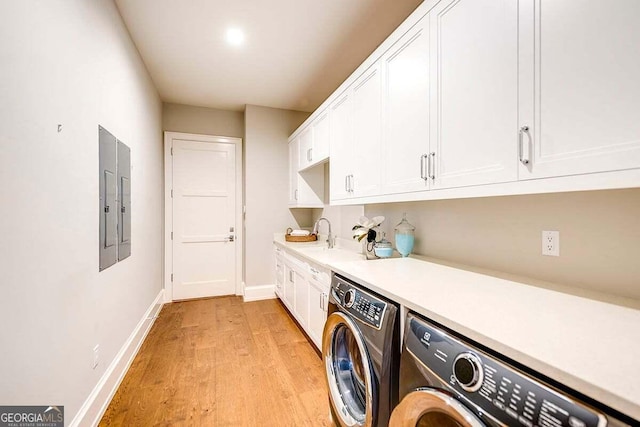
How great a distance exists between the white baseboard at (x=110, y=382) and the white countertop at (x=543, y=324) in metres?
1.67

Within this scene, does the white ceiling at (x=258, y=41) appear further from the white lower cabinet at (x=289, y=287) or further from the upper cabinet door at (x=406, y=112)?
the white lower cabinet at (x=289, y=287)

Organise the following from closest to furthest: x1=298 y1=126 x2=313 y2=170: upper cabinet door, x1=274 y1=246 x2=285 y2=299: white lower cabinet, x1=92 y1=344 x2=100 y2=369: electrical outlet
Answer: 1. x1=92 y1=344 x2=100 y2=369: electrical outlet
2. x1=298 y1=126 x2=313 y2=170: upper cabinet door
3. x1=274 y1=246 x2=285 y2=299: white lower cabinet

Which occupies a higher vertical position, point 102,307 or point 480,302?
point 480,302

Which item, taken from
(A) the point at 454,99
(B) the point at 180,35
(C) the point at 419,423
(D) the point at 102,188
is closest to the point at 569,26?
(A) the point at 454,99

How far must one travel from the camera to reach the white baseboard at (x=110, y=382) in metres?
1.53

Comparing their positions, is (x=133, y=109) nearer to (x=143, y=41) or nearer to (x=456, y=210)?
(x=143, y=41)

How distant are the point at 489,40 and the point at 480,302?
1.05 metres

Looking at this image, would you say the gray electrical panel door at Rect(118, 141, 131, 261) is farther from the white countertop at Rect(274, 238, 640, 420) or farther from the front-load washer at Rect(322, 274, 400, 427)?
the white countertop at Rect(274, 238, 640, 420)

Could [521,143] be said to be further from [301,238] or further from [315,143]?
[301,238]

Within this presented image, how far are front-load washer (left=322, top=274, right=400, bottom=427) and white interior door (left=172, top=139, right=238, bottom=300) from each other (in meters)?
2.89

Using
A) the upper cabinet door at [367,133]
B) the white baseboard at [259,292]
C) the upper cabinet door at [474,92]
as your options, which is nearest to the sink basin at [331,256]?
the upper cabinet door at [367,133]

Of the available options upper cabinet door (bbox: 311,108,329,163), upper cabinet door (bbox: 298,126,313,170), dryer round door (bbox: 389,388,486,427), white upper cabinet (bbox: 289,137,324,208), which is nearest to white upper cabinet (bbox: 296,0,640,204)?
A: dryer round door (bbox: 389,388,486,427)

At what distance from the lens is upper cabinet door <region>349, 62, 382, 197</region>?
1.91 meters

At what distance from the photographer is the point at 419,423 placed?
2.96ft
